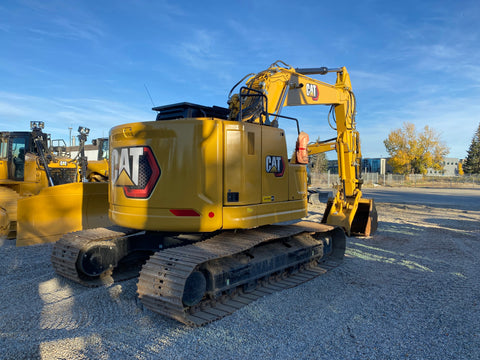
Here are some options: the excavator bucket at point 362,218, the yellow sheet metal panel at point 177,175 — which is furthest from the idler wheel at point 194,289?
the excavator bucket at point 362,218

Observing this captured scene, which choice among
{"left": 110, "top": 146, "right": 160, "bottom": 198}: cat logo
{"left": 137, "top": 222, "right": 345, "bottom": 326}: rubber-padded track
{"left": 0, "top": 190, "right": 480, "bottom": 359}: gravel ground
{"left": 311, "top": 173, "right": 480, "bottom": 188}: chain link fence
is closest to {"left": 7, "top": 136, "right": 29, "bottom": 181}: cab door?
{"left": 0, "top": 190, "right": 480, "bottom": 359}: gravel ground

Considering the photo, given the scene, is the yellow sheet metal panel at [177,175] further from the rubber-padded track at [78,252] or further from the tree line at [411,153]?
the tree line at [411,153]

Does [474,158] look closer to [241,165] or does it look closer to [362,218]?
[362,218]

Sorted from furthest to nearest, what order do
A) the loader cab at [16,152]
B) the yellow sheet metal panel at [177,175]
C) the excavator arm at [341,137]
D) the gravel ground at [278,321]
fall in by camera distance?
the loader cab at [16,152]
the excavator arm at [341,137]
the yellow sheet metal panel at [177,175]
the gravel ground at [278,321]

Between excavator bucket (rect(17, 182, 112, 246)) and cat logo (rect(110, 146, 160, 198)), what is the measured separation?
→ 3950 millimetres

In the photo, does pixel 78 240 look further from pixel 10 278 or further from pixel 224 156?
pixel 224 156

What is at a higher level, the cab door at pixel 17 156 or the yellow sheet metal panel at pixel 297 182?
the cab door at pixel 17 156

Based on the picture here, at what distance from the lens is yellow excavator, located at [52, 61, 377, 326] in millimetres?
4198

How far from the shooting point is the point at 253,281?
501 centimetres

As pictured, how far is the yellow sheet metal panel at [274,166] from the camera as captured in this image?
507 centimetres

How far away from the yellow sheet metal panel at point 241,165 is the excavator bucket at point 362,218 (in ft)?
16.4

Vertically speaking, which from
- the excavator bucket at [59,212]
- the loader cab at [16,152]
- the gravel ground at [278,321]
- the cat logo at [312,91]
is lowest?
the gravel ground at [278,321]

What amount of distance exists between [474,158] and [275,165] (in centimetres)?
6812

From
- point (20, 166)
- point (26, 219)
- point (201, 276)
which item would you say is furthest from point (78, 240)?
point (20, 166)
